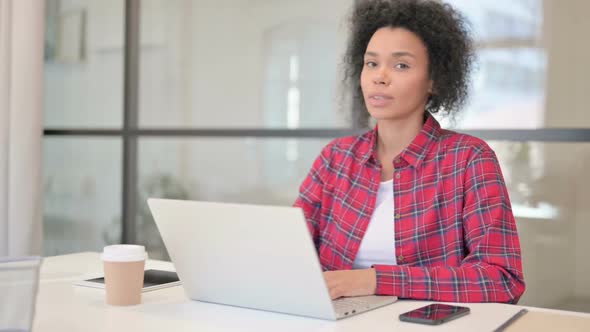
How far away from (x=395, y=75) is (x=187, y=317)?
854 mm

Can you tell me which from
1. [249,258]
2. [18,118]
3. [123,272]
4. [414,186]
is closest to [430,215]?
[414,186]

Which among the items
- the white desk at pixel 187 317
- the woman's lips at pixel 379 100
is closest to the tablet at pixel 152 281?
the white desk at pixel 187 317

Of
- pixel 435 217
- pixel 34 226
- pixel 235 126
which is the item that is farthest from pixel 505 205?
pixel 34 226

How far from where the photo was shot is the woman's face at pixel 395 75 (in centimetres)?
180

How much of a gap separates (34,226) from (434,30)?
2.25 metres

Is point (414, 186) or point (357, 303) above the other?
point (414, 186)

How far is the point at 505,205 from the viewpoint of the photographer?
1.58m

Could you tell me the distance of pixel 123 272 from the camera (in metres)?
1.31

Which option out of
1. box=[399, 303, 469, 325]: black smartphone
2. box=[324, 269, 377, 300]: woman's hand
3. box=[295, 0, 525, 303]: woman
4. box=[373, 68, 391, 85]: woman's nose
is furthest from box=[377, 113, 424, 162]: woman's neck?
box=[399, 303, 469, 325]: black smartphone

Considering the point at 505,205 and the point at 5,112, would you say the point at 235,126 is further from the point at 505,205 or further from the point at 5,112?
the point at 505,205

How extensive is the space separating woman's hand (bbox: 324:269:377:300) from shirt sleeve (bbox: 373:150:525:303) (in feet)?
0.05

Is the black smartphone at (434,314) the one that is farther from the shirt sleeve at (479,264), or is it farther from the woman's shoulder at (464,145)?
the woman's shoulder at (464,145)

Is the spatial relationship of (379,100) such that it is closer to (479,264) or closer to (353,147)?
(353,147)

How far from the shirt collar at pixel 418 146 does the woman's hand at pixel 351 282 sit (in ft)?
1.35
